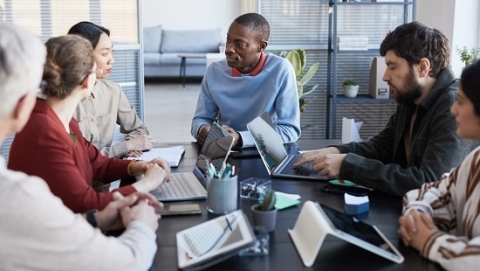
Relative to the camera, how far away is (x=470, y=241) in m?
1.29

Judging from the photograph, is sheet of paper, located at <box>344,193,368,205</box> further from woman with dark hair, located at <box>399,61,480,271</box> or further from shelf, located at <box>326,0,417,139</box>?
shelf, located at <box>326,0,417,139</box>

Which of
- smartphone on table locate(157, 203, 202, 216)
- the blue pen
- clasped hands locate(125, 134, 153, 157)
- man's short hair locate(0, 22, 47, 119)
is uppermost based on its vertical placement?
man's short hair locate(0, 22, 47, 119)

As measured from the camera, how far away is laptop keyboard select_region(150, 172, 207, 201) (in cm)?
176

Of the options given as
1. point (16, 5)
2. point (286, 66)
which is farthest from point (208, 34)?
point (286, 66)

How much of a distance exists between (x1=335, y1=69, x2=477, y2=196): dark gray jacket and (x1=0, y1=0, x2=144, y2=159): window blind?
262 centimetres

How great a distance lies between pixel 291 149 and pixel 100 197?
105 cm

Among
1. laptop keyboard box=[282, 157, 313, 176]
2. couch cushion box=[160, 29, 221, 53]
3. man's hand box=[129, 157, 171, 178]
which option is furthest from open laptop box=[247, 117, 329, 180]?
couch cushion box=[160, 29, 221, 53]

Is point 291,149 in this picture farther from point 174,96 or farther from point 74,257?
point 174,96

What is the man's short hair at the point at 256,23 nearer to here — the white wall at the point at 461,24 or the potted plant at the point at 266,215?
the potted plant at the point at 266,215

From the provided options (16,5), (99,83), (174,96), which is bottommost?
(174,96)

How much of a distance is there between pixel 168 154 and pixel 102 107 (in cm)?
51

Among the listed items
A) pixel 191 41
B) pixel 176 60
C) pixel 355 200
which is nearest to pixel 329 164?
pixel 355 200

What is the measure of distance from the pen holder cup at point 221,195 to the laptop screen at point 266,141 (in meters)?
0.43

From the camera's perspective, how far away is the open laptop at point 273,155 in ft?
6.59
